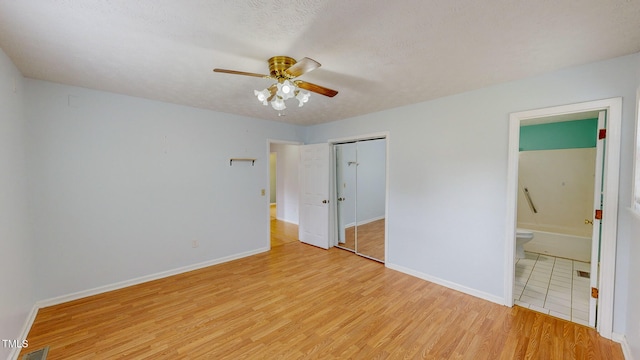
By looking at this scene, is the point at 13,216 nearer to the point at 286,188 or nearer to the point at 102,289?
the point at 102,289

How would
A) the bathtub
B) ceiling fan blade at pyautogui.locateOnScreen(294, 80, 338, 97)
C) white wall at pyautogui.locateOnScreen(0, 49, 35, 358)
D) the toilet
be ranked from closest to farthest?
white wall at pyautogui.locateOnScreen(0, 49, 35, 358) → ceiling fan blade at pyautogui.locateOnScreen(294, 80, 338, 97) → the toilet → the bathtub

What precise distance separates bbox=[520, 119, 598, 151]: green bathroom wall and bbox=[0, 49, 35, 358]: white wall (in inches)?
285

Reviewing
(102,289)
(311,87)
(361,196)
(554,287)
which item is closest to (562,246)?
(554,287)

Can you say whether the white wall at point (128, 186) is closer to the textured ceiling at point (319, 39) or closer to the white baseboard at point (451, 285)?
the textured ceiling at point (319, 39)

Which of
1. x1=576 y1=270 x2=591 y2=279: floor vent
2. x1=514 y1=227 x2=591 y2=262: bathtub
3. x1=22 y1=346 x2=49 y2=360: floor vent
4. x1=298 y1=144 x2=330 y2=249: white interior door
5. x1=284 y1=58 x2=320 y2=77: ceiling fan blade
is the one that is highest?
x1=284 y1=58 x2=320 y2=77: ceiling fan blade

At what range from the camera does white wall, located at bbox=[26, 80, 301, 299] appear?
256 cm

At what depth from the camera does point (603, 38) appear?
1701 millimetres

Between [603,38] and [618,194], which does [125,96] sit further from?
[618,194]

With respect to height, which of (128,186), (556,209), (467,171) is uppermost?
(467,171)

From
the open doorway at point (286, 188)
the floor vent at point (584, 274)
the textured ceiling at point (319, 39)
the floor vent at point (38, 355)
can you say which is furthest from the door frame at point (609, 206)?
the open doorway at point (286, 188)

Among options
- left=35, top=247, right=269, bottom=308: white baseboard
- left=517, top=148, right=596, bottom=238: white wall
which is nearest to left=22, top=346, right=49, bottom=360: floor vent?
left=35, top=247, right=269, bottom=308: white baseboard

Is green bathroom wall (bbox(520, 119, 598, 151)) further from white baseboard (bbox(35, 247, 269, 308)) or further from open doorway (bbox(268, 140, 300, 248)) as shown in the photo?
white baseboard (bbox(35, 247, 269, 308))

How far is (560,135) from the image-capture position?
4.38m

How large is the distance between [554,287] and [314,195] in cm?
366
